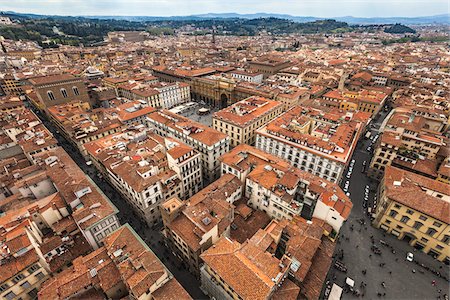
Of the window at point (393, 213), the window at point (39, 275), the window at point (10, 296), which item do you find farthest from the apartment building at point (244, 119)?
the window at point (10, 296)

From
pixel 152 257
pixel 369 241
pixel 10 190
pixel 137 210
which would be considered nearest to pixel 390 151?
pixel 369 241

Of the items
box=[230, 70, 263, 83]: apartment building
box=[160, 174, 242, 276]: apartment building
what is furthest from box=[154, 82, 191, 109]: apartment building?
box=[160, 174, 242, 276]: apartment building

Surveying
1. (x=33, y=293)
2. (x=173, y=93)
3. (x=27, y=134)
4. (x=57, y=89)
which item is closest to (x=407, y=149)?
(x=33, y=293)

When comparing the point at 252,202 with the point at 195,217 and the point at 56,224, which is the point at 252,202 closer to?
the point at 195,217

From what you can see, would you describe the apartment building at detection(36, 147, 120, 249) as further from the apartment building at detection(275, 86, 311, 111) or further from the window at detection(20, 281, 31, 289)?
the apartment building at detection(275, 86, 311, 111)

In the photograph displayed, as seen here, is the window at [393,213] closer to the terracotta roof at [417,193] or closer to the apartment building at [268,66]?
the terracotta roof at [417,193]
